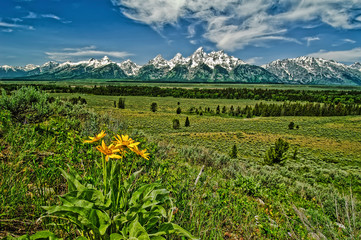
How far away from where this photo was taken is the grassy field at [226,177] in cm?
194

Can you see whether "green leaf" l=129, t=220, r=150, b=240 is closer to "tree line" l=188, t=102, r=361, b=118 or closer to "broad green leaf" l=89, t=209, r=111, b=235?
"broad green leaf" l=89, t=209, r=111, b=235

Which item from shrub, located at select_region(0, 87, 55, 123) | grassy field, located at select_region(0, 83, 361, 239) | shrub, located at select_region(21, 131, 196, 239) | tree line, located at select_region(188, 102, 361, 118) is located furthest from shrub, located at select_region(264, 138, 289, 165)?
tree line, located at select_region(188, 102, 361, 118)

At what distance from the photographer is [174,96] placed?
461 ft

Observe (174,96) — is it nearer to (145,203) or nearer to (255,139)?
(255,139)

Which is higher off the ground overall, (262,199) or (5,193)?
(5,193)

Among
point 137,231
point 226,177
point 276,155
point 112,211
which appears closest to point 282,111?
point 276,155

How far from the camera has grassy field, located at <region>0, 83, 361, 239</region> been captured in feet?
6.37

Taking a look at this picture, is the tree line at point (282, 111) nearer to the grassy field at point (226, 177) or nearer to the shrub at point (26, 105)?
the grassy field at point (226, 177)

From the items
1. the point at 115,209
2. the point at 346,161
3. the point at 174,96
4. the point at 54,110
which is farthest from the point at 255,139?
the point at 174,96

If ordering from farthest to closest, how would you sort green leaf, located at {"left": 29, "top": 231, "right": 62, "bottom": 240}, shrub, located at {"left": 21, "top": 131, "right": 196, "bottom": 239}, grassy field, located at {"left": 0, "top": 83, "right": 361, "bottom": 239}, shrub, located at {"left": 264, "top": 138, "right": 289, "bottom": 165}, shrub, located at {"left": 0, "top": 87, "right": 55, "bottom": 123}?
1. shrub, located at {"left": 264, "top": 138, "right": 289, "bottom": 165}
2. shrub, located at {"left": 0, "top": 87, "right": 55, "bottom": 123}
3. grassy field, located at {"left": 0, "top": 83, "right": 361, "bottom": 239}
4. shrub, located at {"left": 21, "top": 131, "right": 196, "bottom": 239}
5. green leaf, located at {"left": 29, "top": 231, "right": 62, "bottom": 240}

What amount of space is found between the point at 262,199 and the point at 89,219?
5164 millimetres

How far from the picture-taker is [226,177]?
7.42 metres

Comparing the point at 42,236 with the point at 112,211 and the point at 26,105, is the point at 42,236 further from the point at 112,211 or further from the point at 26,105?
the point at 26,105

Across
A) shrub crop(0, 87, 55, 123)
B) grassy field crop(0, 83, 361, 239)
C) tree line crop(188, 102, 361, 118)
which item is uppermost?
shrub crop(0, 87, 55, 123)
